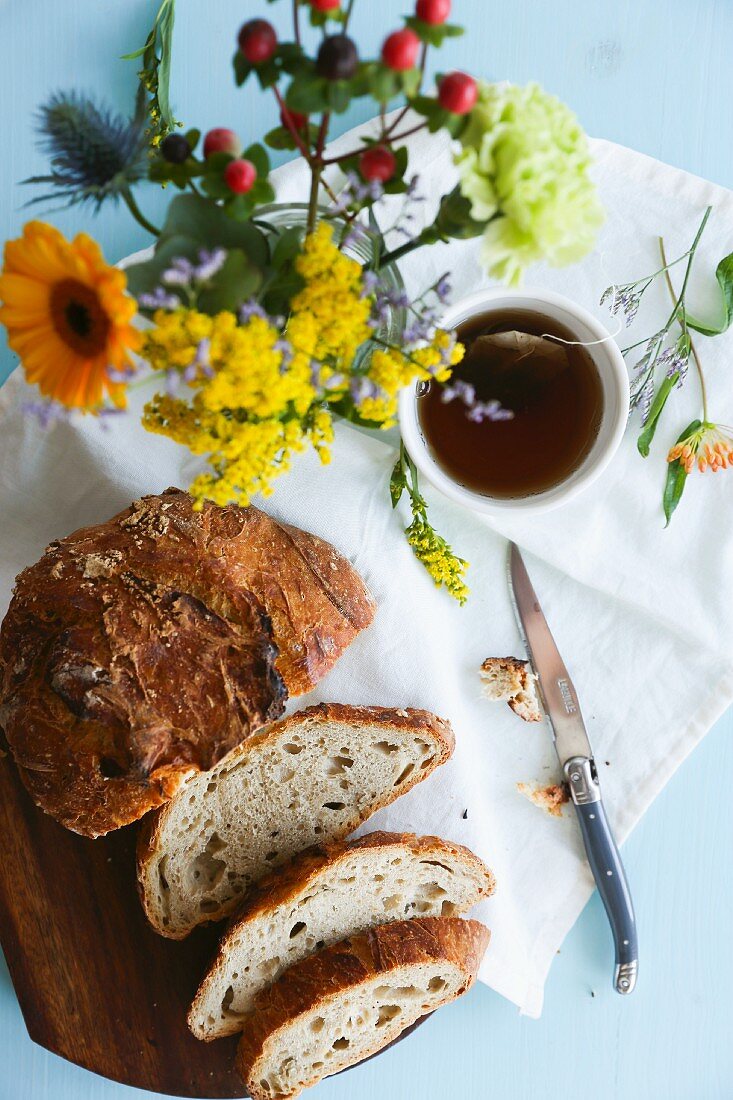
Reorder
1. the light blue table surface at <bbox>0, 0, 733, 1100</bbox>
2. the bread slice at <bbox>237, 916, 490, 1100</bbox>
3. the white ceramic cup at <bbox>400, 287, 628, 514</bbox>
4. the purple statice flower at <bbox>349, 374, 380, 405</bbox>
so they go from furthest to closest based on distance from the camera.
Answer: the light blue table surface at <bbox>0, 0, 733, 1100</bbox> < the bread slice at <bbox>237, 916, 490, 1100</bbox> < the white ceramic cup at <bbox>400, 287, 628, 514</bbox> < the purple statice flower at <bbox>349, 374, 380, 405</bbox>

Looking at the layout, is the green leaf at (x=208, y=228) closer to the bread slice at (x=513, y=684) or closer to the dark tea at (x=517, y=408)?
the dark tea at (x=517, y=408)

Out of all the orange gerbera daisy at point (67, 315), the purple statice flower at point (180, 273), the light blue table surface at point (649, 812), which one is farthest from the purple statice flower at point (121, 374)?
the light blue table surface at point (649, 812)

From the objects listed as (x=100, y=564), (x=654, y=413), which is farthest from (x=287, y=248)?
(x=654, y=413)

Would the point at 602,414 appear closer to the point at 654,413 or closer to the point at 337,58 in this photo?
the point at 654,413

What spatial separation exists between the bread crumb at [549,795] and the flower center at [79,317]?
53.2 inches

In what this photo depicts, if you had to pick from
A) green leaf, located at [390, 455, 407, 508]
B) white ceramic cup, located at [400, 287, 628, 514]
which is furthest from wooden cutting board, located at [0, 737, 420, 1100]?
white ceramic cup, located at [400, 287, 628, 514]

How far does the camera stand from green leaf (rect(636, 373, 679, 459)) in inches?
70.6

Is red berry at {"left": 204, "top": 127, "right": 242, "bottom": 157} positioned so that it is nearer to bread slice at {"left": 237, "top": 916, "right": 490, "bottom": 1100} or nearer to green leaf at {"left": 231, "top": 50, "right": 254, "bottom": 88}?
green leaf at {"left": 231, "top": 50, "right": 254, "bottom": 88}

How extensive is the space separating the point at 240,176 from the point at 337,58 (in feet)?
0.51

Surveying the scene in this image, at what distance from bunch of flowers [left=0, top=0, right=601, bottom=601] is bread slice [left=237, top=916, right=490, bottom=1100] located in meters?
1.09

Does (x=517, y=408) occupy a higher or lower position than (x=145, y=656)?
higher

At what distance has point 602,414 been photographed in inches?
63.6

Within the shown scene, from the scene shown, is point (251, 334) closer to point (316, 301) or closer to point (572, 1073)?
point (316, 301)

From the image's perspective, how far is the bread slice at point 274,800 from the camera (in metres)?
1.76
